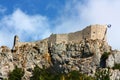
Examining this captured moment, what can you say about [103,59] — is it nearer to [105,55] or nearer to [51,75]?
[105,55]

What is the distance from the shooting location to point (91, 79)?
87.2 meters

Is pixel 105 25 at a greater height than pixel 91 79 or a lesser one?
greater

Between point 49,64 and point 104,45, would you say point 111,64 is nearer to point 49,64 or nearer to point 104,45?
point 104,45

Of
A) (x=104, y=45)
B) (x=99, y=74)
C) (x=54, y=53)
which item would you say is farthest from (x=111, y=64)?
(x=99, y=74)

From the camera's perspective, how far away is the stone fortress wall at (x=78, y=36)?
106000mm

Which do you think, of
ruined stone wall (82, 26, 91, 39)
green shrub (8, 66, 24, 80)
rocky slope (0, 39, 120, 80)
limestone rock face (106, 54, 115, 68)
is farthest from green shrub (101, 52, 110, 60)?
green shrub (8, 66, 24, 80)

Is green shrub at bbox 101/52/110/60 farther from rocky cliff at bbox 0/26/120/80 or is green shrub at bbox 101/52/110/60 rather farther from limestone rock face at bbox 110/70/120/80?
limestone rock face at bbox 110/70/120/80

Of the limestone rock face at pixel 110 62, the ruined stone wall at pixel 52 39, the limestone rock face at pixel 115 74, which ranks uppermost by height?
the ruined stone wall at pixel 52 39

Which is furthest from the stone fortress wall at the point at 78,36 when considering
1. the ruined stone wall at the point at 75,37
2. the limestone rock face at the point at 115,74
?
the limestone rock face at the point at 115,74

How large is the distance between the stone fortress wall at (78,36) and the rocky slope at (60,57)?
1013 millimetres

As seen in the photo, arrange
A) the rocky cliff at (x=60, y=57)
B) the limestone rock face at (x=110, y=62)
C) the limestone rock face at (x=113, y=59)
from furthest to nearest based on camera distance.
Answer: the rocky cliff at (x=60, y=57) → the limestone rock face at (x=113, y=59) → the limestone rock face at (x=110, y=62)

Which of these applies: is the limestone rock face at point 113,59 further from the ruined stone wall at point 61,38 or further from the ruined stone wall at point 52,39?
the ruined stone wall at point 52,39

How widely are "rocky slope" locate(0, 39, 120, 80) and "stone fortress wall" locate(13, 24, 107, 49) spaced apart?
1.01 meters

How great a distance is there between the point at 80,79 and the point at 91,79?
2.12m
